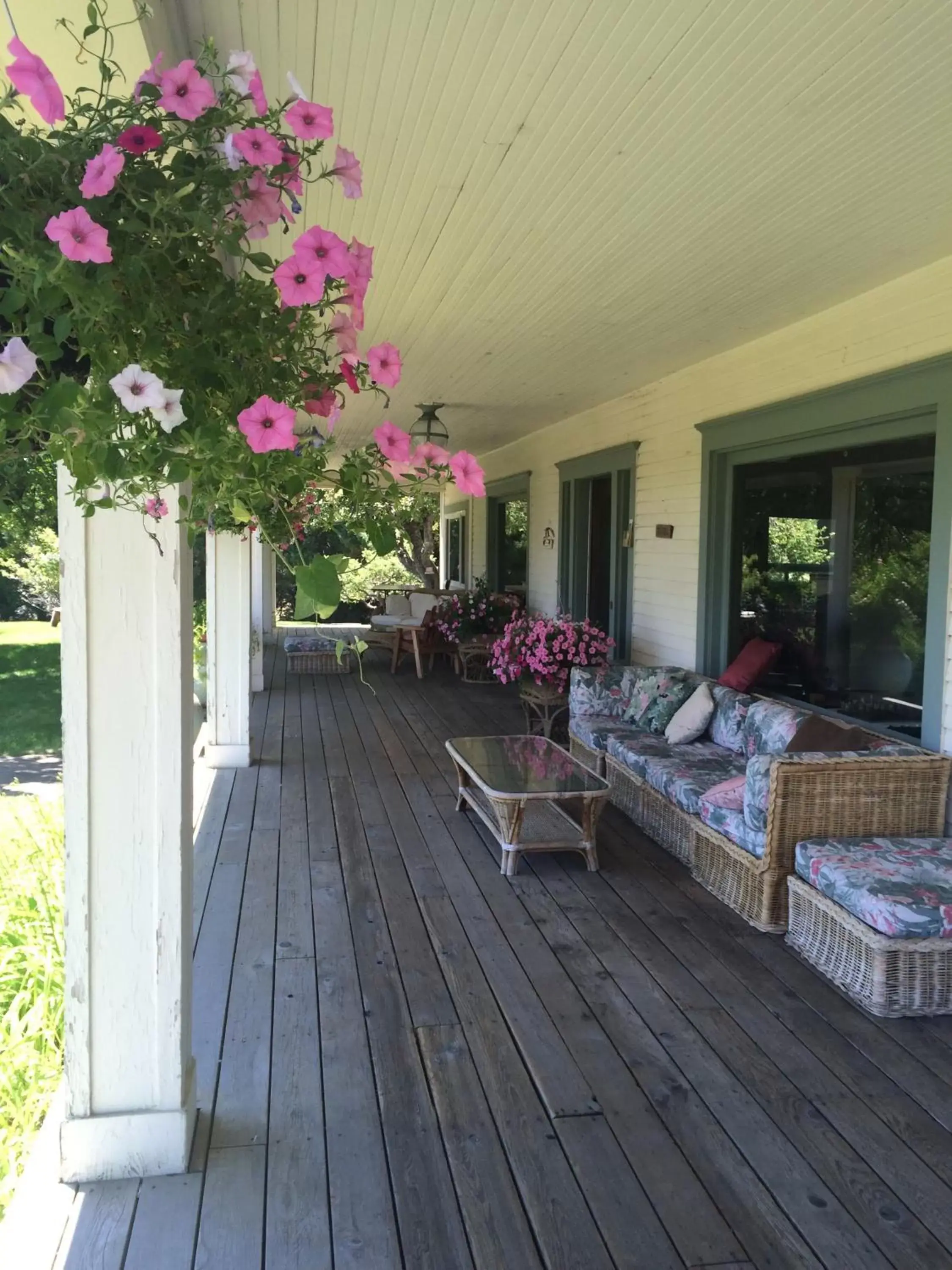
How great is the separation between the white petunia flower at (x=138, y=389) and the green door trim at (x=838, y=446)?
330cm

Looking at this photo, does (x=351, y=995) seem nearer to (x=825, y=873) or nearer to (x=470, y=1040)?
(x=470, y=1040)

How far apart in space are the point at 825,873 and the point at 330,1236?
6.19 ft

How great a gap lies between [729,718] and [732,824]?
1200mm

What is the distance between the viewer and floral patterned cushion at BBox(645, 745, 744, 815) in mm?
3938

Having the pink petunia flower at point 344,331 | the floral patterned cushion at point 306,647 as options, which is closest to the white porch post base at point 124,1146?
the pink petunia flower at point 344,331

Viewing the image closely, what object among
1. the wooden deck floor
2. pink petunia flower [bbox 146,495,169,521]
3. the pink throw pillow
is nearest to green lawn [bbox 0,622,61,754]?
the wooden deck floor

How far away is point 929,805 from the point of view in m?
3.43

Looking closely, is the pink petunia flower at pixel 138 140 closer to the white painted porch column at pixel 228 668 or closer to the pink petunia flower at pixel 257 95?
the pink petunia flower at pixel 257 95

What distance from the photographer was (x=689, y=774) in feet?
13.5

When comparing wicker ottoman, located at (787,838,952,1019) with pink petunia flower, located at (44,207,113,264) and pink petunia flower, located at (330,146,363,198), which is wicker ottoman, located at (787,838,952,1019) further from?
pink petunia flower, located at (44,207,113,264)

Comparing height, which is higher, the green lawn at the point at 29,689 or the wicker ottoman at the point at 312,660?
the wicker ottoman at the point at 312,660

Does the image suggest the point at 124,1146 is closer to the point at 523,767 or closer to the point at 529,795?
the point at 529,795

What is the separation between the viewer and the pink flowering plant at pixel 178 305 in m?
0.97

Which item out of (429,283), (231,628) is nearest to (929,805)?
(429,283)
